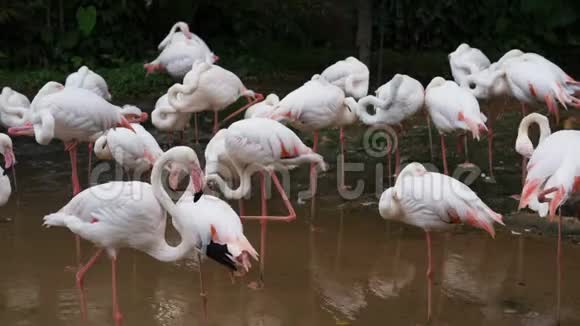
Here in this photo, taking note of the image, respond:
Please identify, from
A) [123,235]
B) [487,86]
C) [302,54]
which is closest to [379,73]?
[302,54]

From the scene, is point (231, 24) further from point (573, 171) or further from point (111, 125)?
point (573, 171)

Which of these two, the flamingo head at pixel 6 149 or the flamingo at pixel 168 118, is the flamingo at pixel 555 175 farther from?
the flamingo at pixel 168 118

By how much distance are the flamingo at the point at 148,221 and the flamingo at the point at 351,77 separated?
3.28 metres

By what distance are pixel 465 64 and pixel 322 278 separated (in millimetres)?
3579

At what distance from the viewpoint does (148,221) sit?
4363 millimetres

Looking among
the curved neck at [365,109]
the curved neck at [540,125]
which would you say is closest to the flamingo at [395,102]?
the curved neck at [365,109]

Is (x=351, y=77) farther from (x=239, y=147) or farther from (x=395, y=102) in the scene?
(x=239, y=147)

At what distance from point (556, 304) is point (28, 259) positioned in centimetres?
321

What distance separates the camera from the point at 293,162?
5652mm

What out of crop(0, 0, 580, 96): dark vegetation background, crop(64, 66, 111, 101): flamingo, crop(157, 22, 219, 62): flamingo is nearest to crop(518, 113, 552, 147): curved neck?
crop(64, 66, 111, 101): flamingo

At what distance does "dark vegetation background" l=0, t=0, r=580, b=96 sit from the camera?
1110cm

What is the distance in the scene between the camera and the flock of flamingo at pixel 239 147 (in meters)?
4.40

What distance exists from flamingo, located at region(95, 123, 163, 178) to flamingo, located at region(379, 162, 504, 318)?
6.67 feet

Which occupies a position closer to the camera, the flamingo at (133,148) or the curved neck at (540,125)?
the curved neck at (540,125)
